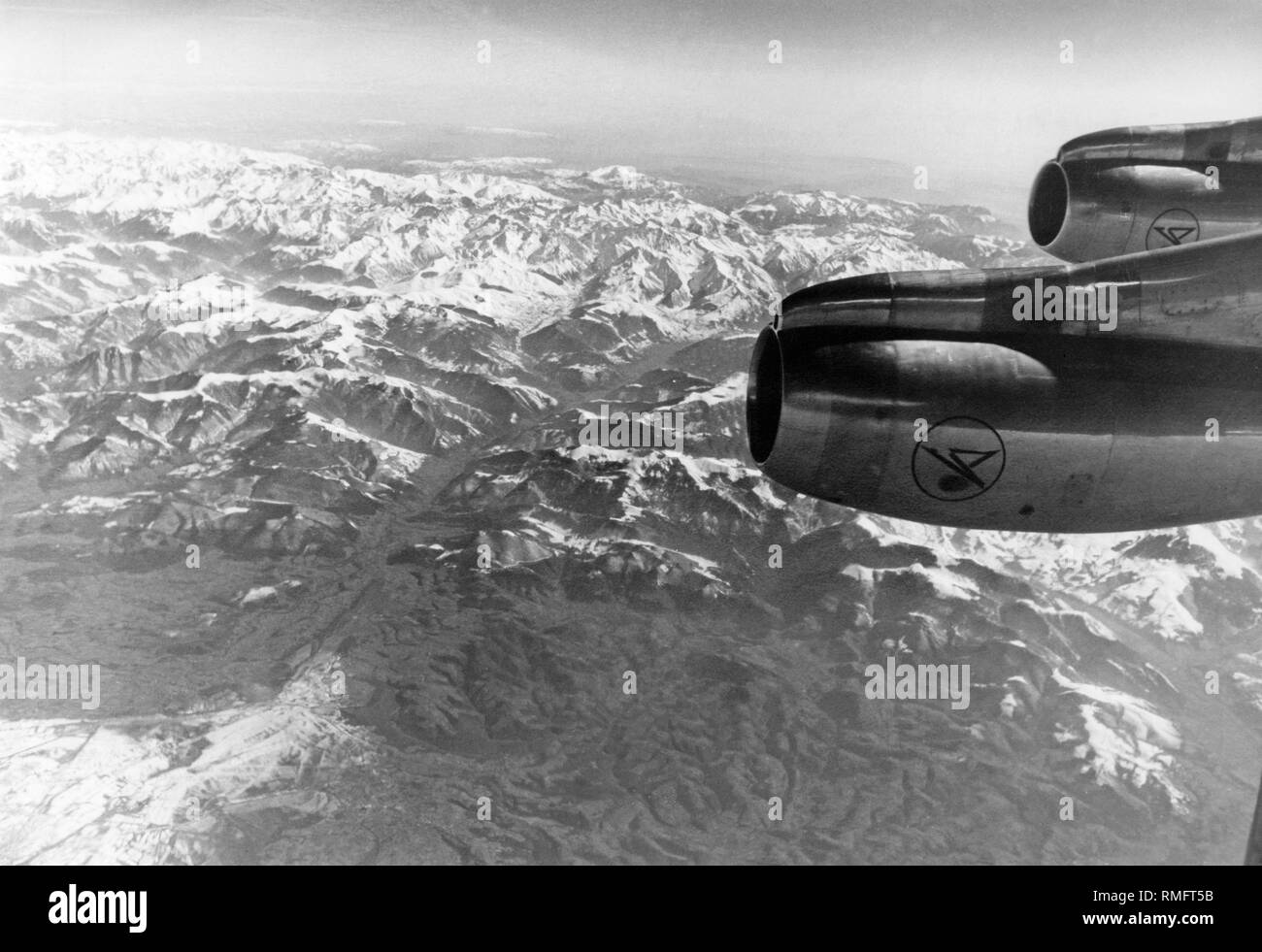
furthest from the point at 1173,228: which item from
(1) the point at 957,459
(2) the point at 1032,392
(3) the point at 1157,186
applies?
(1) the point at 957,459

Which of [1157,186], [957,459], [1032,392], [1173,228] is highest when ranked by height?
[1157,186]

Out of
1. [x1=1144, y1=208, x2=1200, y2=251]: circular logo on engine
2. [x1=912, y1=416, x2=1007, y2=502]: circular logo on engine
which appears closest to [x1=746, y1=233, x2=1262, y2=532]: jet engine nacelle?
[x1=912, y1=416, x2=1007, y2=502]: circular logo on engine

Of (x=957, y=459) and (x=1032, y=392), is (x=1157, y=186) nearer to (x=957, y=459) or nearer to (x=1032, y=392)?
(x=1032, y=392)

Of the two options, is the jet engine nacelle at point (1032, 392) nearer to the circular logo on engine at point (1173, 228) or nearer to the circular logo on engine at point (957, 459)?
the circular logo on engine at point (957, 459)

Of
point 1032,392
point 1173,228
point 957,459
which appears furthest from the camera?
point 1173,228

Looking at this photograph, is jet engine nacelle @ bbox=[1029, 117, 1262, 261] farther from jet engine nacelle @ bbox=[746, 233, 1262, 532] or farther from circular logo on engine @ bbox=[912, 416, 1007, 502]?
circular logo on engine @ bbox=[912, 416, 1007, 502]

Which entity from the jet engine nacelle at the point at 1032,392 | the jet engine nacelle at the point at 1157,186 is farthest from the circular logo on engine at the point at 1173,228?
the jet engine nacelle at the point at 1032,392
